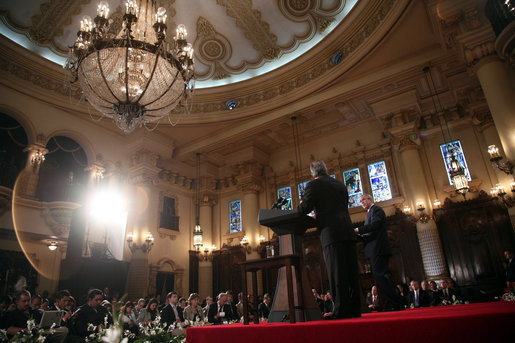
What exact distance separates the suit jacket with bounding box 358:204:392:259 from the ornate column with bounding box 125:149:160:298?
33.2 feet

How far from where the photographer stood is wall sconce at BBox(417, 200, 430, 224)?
34.9ft

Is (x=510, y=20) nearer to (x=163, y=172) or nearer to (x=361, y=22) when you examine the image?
(x=361, y=22)

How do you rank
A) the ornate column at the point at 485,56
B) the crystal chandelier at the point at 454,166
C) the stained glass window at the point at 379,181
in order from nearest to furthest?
the ornate column at the point at 485,56 < the crystal chandelier at the point at 454,166 < the stained glass window at the point at 379,181

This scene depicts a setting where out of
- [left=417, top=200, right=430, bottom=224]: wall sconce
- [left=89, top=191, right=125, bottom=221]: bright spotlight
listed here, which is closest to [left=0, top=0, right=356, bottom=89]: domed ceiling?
[left=89, top=191, right=125, bottom=221]: bright spotlight

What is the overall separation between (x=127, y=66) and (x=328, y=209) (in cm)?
493

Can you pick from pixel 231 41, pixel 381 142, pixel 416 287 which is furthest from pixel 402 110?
pixel 231 41

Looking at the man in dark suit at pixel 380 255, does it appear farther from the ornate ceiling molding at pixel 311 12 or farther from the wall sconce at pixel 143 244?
the wall sconce at pixel 143 244

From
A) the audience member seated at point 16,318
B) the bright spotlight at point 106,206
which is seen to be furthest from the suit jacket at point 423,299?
the bright spotlight at point 106,206

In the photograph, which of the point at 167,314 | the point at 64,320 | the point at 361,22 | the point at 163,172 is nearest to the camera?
the point at 64,320

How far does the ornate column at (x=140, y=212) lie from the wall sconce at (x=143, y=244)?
94mm

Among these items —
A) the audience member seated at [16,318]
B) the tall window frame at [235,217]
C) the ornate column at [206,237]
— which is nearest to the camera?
the audience member seated at [16,318]

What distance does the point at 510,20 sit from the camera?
626 cm

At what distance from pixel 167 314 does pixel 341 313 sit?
5.37 metres

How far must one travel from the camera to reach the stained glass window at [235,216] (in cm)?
1538
